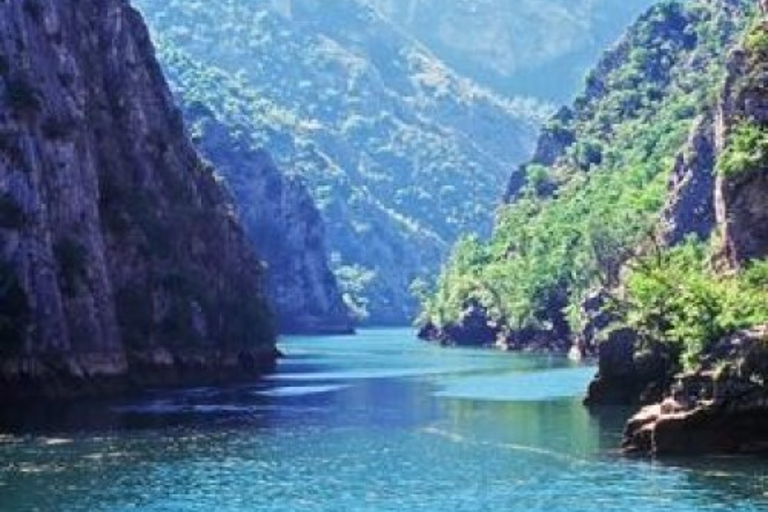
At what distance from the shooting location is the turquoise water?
87.1m

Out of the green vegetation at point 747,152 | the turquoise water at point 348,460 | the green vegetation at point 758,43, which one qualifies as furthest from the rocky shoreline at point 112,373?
the green vegetation at point 758,43


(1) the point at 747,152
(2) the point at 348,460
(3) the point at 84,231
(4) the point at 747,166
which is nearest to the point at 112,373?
(3) the point at 84,231

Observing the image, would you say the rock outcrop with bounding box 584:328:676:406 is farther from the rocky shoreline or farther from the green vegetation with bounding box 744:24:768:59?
the rocky shoreline

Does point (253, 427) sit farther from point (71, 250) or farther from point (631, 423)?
point (71, 250)

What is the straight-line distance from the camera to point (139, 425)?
123562 mm

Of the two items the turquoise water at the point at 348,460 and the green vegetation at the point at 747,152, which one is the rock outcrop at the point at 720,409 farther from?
the green vegetation at the point at 747,152

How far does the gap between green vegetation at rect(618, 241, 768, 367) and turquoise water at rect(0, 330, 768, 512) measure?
7.73m

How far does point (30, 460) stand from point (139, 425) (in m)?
21.6

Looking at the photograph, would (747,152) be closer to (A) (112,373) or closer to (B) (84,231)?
(A) (112,373)

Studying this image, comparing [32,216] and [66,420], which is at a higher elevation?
[32,216]

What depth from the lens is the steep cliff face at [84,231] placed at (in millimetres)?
148375

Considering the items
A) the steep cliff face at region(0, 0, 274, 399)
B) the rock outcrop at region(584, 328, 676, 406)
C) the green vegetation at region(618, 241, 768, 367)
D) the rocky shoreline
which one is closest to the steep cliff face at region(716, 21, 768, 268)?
the green vegetation at region(618, 241, 768, 367)

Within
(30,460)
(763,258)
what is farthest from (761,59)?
(30,460)

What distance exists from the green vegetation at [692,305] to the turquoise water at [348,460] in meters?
7.73
